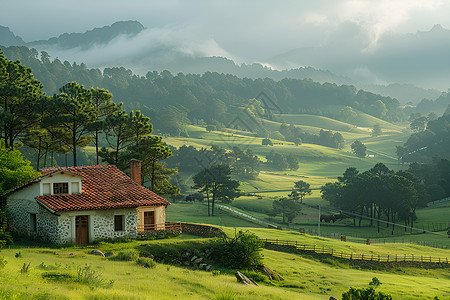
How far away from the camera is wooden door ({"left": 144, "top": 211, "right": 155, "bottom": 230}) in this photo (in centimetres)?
4434

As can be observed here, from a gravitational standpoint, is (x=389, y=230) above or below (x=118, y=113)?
below

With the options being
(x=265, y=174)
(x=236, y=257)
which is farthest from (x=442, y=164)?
(x=236, y=257)

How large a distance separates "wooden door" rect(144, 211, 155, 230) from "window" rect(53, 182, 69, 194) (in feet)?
25.6

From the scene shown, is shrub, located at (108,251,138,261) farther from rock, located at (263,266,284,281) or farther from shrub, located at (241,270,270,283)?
rock, located at (263,266,284,281)

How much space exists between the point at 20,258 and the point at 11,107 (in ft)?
117

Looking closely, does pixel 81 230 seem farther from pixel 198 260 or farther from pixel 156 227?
pixel 198 260

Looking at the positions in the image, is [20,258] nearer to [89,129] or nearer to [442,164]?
[89,129]

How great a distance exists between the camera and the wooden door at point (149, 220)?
145ft

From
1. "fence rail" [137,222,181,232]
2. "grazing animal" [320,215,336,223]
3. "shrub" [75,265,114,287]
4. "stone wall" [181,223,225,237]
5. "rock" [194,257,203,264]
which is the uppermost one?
"shrub" [75,265,114,287]

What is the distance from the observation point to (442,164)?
12512 cm

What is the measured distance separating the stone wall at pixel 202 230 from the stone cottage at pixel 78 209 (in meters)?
5.50

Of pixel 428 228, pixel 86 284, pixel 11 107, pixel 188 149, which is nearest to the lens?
pixel 86 284

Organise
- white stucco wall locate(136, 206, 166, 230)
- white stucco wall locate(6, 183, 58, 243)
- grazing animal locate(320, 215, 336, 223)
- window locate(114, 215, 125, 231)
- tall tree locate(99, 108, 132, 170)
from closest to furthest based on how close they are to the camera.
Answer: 1. white stucco wall locate(6, 183, 58, 243)
2. window locate(114, 215, 125, 231)
3. white stucco wall locate(136, 206, 166, 230)
4. tall tree locate(99, 108, 132, 170)
5. grazing animal locate(320, 215, 336, 223)

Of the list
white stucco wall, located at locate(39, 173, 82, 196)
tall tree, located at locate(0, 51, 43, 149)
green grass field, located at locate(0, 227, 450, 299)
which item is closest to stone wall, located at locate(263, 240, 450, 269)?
green grass field, located at locate(0, 227, 450, 299)
